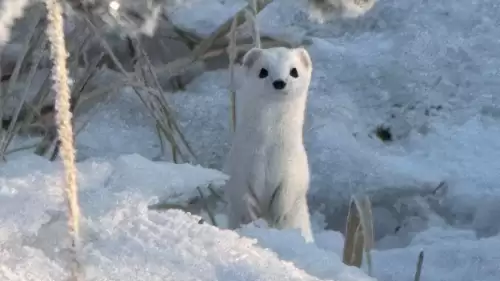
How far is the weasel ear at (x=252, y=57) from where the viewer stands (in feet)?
5.40

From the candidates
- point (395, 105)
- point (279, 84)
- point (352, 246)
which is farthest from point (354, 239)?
point (395, 105)

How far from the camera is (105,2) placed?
1.11 m

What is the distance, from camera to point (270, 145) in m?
1.67

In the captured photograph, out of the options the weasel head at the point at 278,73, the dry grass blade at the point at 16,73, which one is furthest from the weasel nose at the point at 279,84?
the dry grass blade at the point at 16,73

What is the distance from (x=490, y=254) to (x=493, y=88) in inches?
42.3

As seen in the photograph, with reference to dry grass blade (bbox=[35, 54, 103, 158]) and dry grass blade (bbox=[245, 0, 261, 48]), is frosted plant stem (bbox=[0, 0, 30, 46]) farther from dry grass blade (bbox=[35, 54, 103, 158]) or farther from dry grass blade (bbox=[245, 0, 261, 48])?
dry grass blade (bbox=[245, 0, 261, 48])

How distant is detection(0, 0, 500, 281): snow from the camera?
0.70 m

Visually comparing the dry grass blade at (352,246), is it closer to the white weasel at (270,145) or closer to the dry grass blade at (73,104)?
the white weasel at (270,145)

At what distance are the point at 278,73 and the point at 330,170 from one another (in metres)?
0.60

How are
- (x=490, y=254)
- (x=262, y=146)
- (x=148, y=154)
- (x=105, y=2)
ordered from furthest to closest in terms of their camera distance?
(x=148, y=154) < (x=262, y=146) < (x=490, y=254) < (x=105, y=2)

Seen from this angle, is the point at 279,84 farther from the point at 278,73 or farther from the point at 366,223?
the point at 366,223

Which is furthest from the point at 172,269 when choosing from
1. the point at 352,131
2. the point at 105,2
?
the point at 352,131

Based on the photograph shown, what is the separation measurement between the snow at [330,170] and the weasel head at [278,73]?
7.3 inches

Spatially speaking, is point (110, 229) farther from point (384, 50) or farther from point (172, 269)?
point (384, 50)
